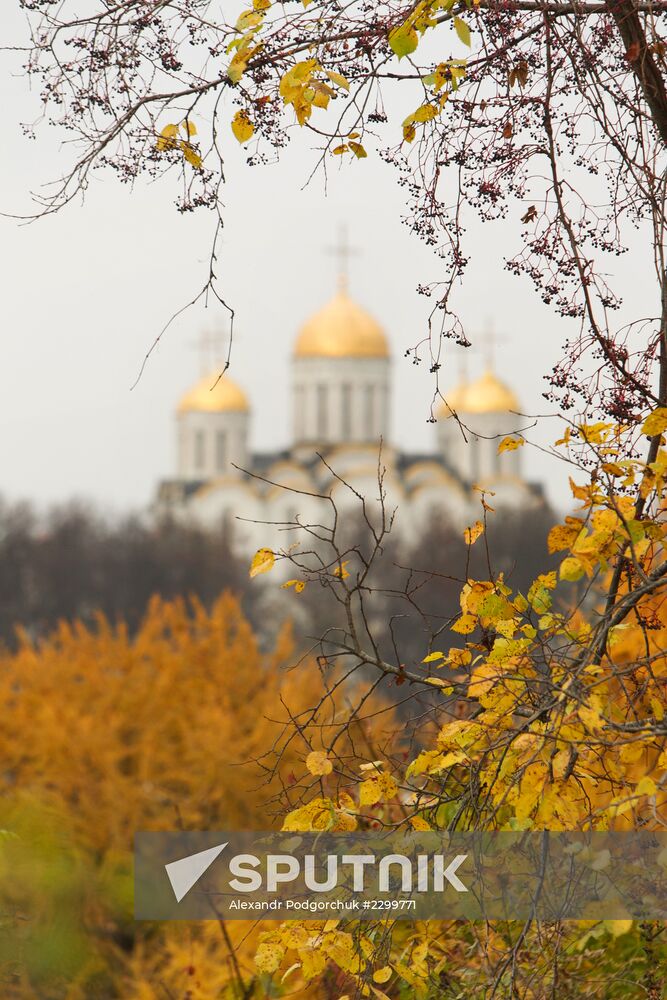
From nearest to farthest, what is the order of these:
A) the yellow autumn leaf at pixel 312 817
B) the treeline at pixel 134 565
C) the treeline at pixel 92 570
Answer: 1. the yellow autumn leaf at pixel 312 817
2. the treeline at pixel 134 565
3. the treeline at pixel 92 570

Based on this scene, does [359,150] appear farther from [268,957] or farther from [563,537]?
[268,957]

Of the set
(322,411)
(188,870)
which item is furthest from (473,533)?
(322,411)

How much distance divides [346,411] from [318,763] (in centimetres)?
7159

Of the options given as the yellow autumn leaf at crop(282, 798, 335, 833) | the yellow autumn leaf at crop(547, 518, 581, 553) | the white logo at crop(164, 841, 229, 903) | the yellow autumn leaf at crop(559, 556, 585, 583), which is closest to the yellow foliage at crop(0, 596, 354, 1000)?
the white logo at crop(164, 841, 229, 903)

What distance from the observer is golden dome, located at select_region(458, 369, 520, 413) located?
2788 inches

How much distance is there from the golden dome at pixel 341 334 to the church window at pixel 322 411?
1658 millimetres

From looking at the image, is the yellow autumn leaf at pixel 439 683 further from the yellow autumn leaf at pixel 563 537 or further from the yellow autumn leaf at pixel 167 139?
the yellow autumn leaf at pixel 167 139

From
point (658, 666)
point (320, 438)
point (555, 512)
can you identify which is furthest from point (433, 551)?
point (658, 666)

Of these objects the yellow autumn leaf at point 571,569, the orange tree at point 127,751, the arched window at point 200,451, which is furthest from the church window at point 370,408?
the yellow autumn leaf at point 571,569

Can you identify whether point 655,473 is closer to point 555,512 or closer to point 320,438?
point 555,512

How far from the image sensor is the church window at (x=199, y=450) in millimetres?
75938

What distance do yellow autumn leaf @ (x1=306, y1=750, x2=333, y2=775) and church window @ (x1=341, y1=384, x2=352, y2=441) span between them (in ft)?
233

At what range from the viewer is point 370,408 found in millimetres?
74688

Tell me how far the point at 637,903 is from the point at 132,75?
83.2 inches
